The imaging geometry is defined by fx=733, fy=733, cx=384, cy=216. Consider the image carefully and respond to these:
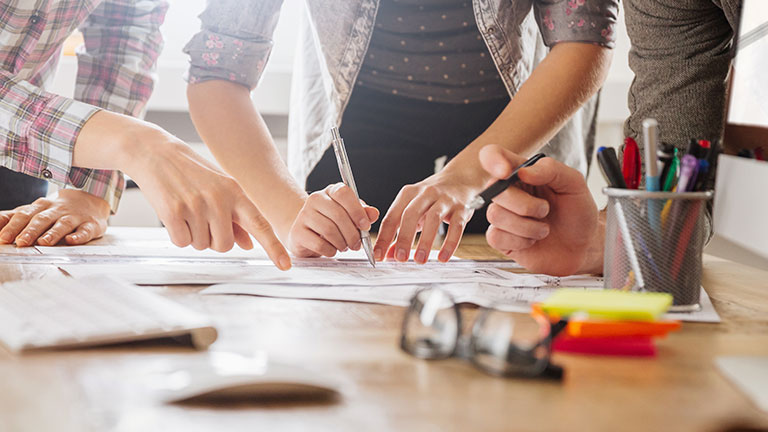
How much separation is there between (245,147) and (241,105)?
9 cm

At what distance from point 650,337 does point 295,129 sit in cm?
127

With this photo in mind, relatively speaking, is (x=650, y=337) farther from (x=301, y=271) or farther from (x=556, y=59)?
(x=556, y=59)

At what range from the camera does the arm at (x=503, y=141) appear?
38.7 inches

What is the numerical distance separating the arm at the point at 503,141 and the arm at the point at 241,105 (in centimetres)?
15

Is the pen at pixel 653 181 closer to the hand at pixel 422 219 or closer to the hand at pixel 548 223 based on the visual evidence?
the hand at pixel 548 223

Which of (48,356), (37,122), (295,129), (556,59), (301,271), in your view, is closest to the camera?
(48,356)

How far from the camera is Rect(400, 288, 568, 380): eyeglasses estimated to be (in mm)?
491

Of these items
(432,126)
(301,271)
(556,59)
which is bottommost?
(301,271)

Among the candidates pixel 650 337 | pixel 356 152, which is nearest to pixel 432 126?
pixel 356 152

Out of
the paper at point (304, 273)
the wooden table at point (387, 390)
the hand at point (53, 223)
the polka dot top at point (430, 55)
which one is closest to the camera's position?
the wooden table at point (387, 390)

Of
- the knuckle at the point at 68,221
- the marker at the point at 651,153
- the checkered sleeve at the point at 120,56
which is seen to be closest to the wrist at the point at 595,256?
the marker at the point at 651,153

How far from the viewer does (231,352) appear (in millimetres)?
541

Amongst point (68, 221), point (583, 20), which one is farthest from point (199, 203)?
point (583, 20)

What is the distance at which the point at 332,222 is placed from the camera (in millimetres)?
980
